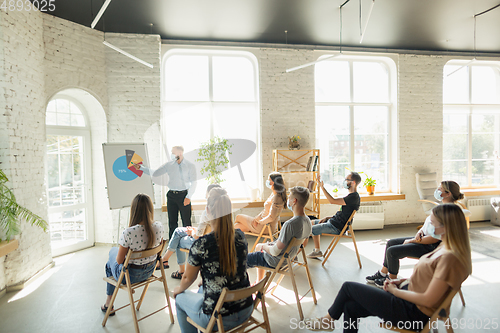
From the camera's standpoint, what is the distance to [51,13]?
437 centimetres

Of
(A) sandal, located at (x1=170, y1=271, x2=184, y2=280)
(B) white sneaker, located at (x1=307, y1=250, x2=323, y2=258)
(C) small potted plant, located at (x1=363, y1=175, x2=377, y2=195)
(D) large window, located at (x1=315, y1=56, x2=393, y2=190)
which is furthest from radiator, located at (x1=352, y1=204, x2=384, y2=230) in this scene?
(A) sandal, located at (x1=170, y1=271, x2=184, y2=280)

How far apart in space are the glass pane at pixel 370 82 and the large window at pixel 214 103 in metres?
2.37

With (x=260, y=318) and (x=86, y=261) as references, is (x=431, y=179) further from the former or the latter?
(x=86, y=261)

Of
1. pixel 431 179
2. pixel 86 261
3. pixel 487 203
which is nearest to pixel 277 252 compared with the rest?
pixel 86 261

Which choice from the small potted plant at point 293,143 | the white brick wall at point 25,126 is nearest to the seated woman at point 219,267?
the white brick wall at point 25,126

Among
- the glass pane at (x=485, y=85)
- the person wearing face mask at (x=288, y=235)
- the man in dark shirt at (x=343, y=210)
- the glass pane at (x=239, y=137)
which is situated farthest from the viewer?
the glass pane at (x=485, y=85)

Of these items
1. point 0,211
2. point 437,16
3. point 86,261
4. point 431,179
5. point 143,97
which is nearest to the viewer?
point 0,211

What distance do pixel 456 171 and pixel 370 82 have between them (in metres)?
3.03

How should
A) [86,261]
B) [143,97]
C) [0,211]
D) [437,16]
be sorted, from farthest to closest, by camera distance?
[143,97], [437,16], [86,261], [0,211]

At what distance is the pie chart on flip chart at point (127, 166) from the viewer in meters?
4.66

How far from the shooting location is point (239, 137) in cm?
616

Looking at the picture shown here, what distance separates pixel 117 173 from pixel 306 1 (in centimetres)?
383

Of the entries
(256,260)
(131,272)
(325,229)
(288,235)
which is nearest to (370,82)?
(325,229)

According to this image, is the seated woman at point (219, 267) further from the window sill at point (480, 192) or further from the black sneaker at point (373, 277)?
the window sill at point (480, 192)
